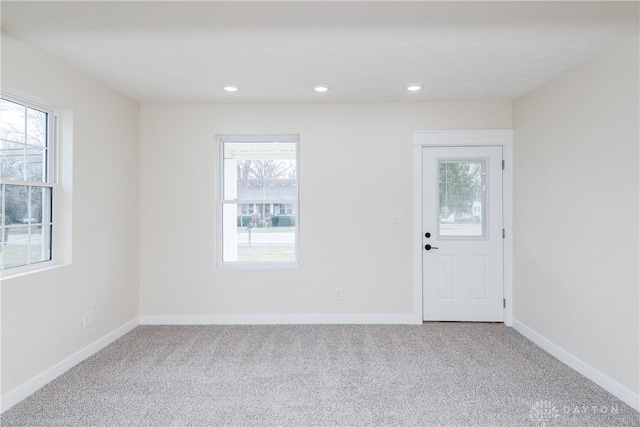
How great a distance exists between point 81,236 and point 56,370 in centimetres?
101

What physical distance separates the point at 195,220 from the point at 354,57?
7.68 feet

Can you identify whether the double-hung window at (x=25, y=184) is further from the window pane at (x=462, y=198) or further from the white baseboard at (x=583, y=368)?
the white baseboard at (x=583, y=368)

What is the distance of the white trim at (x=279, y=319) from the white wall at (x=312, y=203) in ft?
0.10

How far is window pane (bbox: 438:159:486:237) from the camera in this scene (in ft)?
12.7

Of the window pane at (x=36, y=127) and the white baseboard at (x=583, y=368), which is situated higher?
the window pane at (x=36, y=127)

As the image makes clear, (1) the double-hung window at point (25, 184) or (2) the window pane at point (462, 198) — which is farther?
(2) the window pane at point (462, 198)

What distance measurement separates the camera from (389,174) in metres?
3.85

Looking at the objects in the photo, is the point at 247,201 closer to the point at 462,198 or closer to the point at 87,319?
the point at 87,319

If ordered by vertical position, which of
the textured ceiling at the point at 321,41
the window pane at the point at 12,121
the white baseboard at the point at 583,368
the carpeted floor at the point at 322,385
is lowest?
the carpeted floor at the point at 322,385

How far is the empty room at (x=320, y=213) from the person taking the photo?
7.33 ft

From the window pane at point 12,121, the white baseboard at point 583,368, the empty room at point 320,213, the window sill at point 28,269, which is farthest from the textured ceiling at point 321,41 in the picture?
the white baseboard at point 583,368

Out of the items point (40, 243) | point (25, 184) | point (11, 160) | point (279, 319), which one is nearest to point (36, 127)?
point (11, 160)

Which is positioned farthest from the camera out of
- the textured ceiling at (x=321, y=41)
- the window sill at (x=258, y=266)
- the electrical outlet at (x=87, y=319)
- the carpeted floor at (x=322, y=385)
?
the window sill at (x=258, y=266)

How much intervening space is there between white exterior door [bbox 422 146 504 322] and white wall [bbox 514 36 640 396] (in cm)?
32
